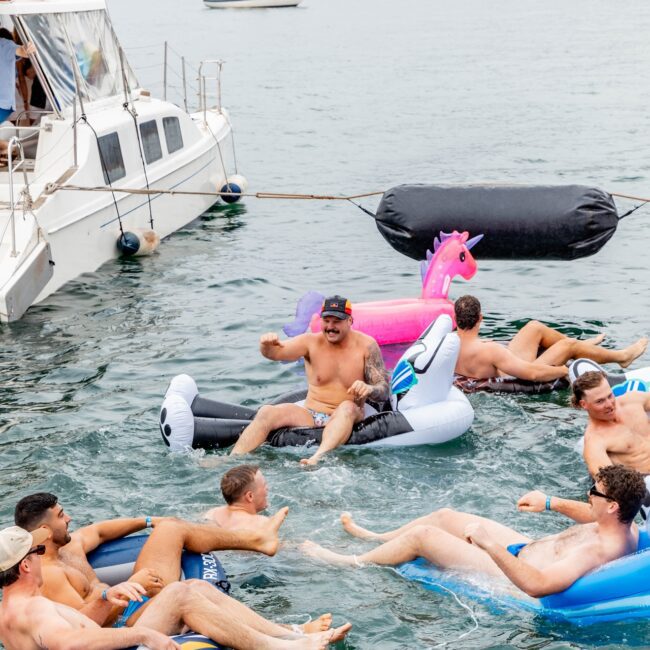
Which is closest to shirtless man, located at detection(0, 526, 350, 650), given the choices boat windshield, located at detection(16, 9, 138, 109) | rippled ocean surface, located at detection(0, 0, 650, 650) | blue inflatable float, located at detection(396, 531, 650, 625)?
rippled ocean surface, located at detection(0, 0, 650, 650)

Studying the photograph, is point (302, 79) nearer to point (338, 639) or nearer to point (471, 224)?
point (471, 224)

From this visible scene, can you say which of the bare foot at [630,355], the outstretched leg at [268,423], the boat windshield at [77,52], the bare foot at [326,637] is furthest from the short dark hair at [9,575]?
the boat windshield at [77,52]

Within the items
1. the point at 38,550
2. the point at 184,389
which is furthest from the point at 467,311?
the point at 38,550

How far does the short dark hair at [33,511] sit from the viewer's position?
21.1 ft

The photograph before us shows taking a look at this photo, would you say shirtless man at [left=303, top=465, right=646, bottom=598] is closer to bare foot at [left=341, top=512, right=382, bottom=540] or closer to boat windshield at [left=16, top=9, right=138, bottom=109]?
bare foot at [left=341, top=512, right=382, bottom=540]

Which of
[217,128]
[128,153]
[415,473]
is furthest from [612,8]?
[415,473]

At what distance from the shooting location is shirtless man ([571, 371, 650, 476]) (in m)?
8.10

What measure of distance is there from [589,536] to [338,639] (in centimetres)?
165

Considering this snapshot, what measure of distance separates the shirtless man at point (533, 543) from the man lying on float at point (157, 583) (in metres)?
0.86

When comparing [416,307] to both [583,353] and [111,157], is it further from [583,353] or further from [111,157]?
[111,157]

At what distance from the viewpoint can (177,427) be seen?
31.0 ft

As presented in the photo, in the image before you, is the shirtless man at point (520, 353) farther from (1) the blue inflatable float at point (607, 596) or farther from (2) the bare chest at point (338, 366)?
(1) the blue inflatable float at point (607, 596)

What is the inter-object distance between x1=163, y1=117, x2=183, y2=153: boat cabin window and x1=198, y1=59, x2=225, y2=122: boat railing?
1.42m

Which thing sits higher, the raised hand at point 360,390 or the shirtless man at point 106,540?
the shirtless man at point 106,540
